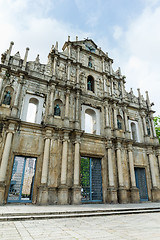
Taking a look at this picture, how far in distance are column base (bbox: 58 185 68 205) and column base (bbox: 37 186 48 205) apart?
0.88 m

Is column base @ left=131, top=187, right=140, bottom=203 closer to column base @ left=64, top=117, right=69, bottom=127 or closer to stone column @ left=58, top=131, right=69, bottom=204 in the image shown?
stone column @ left=58, top=131, right=69, bottom=204

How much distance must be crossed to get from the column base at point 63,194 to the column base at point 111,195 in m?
3.49

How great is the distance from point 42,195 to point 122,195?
19.8ft

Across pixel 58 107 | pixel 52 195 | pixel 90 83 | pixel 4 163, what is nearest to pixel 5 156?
pixel 4 163

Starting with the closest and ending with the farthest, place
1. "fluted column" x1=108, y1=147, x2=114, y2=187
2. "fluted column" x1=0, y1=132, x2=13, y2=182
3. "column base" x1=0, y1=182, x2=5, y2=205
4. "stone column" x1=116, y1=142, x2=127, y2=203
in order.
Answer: "column base" x1=0, y1=182, x2=5, y2=205 < "fluted column" x1=0, y1=132, x2=13, y2=182 < "stone column" x1=116, y1=142, x2=127, y2=203 < "fluted column" x1=108, y1=147, x2=114, y2=187

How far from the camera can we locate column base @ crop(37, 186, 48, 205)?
9484mm

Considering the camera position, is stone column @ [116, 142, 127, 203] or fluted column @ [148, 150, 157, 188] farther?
fluted column @ [148, 150, 157, 188]

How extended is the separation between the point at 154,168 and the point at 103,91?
8572 millimetres

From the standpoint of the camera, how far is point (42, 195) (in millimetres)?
9641

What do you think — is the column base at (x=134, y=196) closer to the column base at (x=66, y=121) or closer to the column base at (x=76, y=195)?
the column base at (x=76, y=195)

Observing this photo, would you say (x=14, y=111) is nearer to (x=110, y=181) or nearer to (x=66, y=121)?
(x=66, y=121)

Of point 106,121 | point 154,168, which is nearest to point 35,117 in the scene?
point 106,121

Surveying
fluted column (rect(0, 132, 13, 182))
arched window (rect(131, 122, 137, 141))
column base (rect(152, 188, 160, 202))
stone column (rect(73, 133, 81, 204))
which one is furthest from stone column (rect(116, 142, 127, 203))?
fluted column (rect(0, 132, 13, 182))

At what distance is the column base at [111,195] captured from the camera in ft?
38.4
